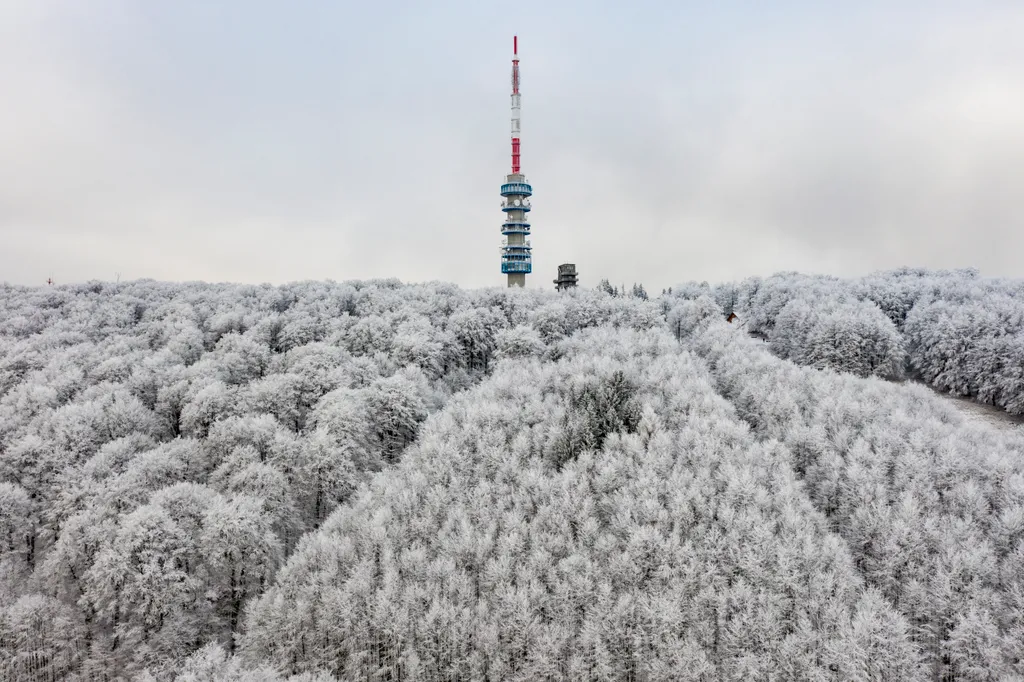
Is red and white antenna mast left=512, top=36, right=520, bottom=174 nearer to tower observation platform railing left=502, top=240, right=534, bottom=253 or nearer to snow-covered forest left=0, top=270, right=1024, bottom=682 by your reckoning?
tower observation platform railing left=502, top=240, right=534, bottom=253

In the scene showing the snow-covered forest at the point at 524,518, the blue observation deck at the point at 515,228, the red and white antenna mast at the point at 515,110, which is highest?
the red and white antenna mast at the point at 515,110

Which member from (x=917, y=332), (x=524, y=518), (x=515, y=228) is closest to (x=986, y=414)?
(x=917, y=332)

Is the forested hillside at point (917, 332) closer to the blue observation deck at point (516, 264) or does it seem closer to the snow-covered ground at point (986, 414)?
the snow-covered ground at point (986, 414)

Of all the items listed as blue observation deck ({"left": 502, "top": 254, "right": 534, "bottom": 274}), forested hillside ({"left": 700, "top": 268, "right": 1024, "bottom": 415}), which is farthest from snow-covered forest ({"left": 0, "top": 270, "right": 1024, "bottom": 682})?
blue observation deck ({"left": 502, "top": 254, "right": 534, "bottom": 274})

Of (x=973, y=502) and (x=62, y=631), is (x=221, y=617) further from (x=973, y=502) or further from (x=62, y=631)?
(x=973, y=502)

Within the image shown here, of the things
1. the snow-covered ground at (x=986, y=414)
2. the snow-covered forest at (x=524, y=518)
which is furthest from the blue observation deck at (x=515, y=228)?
the snow-covered ground at (x=986, y=414)

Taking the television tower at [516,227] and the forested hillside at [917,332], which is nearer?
the forested hillside at [917,332]

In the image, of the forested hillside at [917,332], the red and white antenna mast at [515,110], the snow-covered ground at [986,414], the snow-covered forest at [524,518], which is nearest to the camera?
the snow-covered forest at [524,518]

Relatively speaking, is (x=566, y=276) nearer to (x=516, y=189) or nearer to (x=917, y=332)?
(x=516, y=189)
